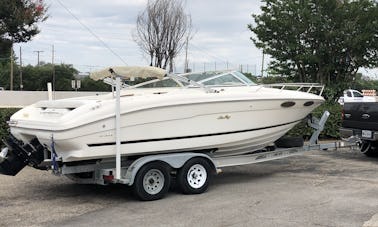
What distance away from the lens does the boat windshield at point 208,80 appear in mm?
8773

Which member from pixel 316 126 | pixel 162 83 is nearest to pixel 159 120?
pixel 162 83

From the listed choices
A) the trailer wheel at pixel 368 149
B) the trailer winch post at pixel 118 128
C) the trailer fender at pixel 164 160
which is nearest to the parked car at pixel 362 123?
the trailer wheel at pixel 368 149

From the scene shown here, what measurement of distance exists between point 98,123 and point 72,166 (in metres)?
0.87

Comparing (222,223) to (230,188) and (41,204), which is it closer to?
(230,188)

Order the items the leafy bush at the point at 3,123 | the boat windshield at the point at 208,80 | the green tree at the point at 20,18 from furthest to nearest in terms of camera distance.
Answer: the green tree at the point at 20,18 → the leafy bush at the point at 3,123 → the boat windshield at the point at 208,80

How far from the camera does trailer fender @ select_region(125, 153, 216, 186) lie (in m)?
7.46

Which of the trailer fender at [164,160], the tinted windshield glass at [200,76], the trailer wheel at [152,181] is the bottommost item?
the trailer wheel at [152,181]

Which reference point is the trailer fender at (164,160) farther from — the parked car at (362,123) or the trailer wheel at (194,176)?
the parked car at (362,123)

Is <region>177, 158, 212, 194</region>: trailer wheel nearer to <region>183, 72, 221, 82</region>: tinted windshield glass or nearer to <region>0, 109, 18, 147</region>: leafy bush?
<region>183, 72, 221, 82</region>: tinted windshield glass

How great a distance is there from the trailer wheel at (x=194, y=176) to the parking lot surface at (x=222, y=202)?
0.50 feet

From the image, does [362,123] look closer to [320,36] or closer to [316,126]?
[316,126]

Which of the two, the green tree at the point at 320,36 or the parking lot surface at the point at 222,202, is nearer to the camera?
the parking lot surface at the point at 222,202

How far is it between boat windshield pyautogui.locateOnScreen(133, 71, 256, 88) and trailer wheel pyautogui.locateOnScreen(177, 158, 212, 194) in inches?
51.9

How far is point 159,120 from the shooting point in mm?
7773
